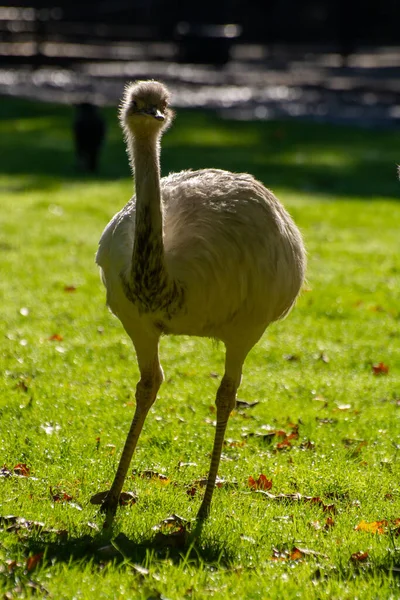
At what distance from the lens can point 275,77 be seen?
30.6 m

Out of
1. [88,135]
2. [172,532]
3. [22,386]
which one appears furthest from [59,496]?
[88,135]

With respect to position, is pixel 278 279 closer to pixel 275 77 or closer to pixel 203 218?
pixel 203 218

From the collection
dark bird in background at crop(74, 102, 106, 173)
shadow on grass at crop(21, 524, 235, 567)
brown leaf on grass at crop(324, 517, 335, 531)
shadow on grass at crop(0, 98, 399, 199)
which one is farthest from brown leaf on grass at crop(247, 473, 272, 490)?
dark bird in background at crop(74, 102, 106, 173)

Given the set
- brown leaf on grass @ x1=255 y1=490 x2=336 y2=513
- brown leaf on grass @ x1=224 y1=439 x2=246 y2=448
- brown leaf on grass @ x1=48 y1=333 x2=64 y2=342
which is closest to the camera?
brown leaf on grass @ x1=255 y1=490 x2=336 y2=513

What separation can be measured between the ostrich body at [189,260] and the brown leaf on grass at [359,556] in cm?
86

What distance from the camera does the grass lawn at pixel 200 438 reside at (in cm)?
478

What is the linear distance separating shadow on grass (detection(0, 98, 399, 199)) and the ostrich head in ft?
37.4

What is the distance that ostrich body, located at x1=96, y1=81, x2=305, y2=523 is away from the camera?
504 centimetres

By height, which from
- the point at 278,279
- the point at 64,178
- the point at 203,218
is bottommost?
the point at 64,178

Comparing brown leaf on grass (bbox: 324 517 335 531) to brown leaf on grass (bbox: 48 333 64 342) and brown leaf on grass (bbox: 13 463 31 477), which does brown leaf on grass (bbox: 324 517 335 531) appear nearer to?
brown leaf on grass (bbox: 13 463 31 477)

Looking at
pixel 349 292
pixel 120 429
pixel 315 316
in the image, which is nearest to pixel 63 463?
pixel 120 429

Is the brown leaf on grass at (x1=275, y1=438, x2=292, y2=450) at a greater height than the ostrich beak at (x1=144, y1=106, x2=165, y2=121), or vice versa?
the ostrich beak at (x1=144, y1=106, x2=165, y2=121)

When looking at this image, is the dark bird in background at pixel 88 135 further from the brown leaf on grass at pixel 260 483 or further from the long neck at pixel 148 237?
the long neck at pixel 148 237

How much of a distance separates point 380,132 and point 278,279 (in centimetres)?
1872
